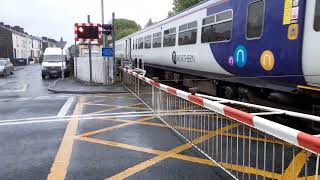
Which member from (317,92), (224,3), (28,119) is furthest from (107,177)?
(224,3)

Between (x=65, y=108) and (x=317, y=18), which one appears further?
(x=65, y=108)

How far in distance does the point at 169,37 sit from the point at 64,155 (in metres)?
10.5

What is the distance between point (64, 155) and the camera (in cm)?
652

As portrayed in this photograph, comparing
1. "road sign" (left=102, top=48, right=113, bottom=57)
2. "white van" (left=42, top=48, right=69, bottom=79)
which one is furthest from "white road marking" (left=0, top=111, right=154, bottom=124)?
"white van" (left=42, top=48, right=69, bottom=79)

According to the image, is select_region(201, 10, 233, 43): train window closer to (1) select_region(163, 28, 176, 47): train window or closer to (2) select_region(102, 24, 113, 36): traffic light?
(1) select_region(163, 28, 176, 47): train window

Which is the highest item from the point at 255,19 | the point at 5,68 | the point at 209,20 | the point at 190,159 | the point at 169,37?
the point at 209,20

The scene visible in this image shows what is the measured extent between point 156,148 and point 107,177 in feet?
5.37

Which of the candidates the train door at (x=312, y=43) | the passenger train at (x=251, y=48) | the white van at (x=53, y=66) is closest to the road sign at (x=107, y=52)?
the passenger train at (x=251, y=48)

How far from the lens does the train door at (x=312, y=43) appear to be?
6722 millimetres

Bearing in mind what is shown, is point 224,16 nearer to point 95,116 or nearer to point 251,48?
point 251,48

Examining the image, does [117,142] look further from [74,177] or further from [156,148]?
[74,177]

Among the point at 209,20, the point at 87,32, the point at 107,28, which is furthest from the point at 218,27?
the point at 87,32

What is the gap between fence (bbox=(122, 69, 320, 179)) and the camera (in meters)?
3.99

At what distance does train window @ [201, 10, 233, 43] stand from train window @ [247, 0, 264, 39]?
0.99 meters
